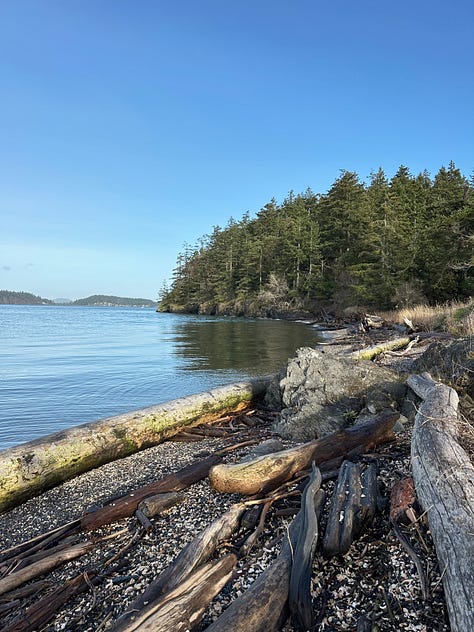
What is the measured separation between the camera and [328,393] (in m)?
7.12

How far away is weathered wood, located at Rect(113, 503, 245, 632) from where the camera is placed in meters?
2.38

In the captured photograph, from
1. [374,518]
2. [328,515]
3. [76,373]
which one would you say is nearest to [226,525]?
[328,515]

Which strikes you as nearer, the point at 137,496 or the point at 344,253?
the point at 137,496

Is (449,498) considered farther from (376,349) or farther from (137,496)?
(376,349)

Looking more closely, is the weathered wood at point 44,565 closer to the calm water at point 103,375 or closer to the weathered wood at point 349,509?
the weathered wood at point 349,509

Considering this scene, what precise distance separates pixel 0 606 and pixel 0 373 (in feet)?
44.0

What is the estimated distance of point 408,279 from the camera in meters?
31.0

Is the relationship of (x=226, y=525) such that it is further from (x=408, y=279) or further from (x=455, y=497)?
(x=408, y=279)

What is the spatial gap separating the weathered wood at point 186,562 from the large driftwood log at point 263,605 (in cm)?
52

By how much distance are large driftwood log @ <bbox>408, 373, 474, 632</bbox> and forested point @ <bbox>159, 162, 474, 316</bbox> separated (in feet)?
73.4

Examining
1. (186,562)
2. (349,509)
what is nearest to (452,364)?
(349,509)

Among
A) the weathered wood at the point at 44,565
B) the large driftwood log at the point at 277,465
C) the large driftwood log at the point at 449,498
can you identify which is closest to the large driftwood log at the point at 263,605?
the large driftwood log at the point at 449,498

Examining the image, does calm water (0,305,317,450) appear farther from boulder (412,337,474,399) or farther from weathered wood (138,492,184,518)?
boulder (412,337,474,399)

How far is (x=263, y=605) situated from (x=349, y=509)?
1.13 meters
